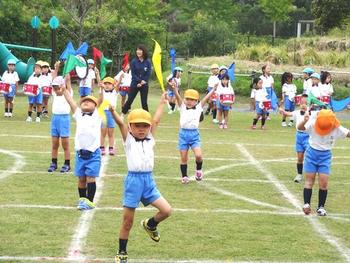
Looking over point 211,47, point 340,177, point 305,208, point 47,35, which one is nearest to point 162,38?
point 211,47

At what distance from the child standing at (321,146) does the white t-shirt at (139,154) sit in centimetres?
282

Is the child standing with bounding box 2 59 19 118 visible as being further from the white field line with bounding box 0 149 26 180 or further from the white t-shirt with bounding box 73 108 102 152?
the white t-shirt with bounding box 73 108 102 152

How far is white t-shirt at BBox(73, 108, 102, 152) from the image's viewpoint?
9.30 metres

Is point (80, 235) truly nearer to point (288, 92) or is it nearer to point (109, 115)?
point (109, 115)

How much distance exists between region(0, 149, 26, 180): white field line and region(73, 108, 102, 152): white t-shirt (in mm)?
2517

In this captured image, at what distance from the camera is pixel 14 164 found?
1258 centimetres

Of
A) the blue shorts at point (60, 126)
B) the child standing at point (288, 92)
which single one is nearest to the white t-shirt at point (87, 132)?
the blue shorts at point (60, 126)

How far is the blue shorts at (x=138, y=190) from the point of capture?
23.1 feet

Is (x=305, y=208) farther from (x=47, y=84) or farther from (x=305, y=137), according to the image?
(x=47, y=84)

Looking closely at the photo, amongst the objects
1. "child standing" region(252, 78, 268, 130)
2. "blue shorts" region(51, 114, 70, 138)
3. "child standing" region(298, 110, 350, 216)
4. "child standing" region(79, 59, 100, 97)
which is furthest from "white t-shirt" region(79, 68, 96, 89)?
"child standing" region(298, 110, 350, 216)

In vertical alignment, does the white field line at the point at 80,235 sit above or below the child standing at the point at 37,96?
below

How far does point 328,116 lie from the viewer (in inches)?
350

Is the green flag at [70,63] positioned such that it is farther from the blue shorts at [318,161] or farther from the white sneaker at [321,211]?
the white sneaker at [321,211]

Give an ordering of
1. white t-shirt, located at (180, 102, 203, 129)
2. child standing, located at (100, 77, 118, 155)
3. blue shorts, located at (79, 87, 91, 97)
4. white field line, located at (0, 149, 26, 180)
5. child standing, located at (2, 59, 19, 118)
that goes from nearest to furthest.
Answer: white t-shirt, located at (180, 102, 203, 129) → white field line, located at (0, 149, 26, 180) → child standing, located at (100, 77, 118, 155) → blue shorts, located at (79, 87, 91, 97) → child standing, located at (2, 59, 19, 118)
